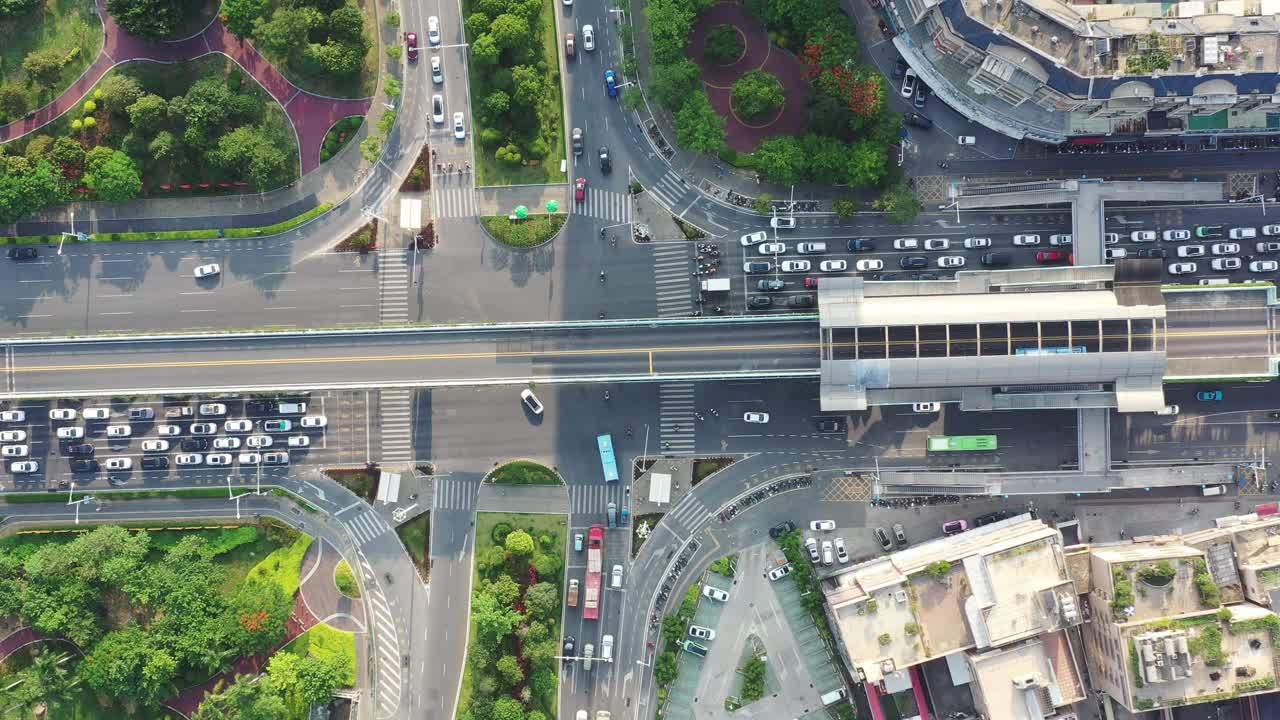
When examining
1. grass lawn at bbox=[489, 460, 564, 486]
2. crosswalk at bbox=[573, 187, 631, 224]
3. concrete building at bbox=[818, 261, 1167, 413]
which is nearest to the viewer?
concrete building at bbox=[818, 261, 1167, 413]

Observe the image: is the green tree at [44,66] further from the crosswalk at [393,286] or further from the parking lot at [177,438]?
the crosswalk at [393,286]

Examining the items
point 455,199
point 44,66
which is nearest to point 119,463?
point 44,66

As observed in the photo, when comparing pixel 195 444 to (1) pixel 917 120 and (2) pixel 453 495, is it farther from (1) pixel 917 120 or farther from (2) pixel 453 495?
(1) pixel 917 120

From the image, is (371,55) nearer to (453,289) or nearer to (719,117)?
(453,289)

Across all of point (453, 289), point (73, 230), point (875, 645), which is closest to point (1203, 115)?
point (875, 645)

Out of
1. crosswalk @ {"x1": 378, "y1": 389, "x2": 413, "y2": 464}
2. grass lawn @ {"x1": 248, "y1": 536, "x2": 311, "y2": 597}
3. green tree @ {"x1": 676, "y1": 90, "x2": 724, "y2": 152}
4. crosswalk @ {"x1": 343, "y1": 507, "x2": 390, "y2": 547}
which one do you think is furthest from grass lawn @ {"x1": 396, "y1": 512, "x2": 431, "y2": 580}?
green tree @ {"x1": 676, "y1": 90, "x2": 724, "y2": 152}

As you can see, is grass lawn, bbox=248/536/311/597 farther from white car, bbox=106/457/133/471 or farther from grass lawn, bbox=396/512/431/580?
white car, bbox=106/457/133/471
